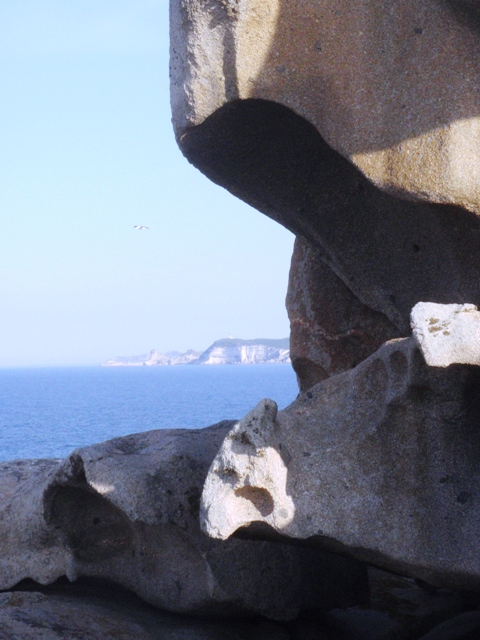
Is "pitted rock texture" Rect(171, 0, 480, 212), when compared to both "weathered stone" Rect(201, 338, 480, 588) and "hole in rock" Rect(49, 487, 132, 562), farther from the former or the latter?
"hole in rock" Rect(49, 487, 132, 562)

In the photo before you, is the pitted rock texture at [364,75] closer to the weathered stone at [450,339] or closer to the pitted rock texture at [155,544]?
the weathered stone at [450,339]

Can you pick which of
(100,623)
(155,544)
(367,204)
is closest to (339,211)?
(367,204)

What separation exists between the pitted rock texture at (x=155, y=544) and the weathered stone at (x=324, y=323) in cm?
82

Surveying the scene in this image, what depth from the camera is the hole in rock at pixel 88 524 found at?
11.3 ft

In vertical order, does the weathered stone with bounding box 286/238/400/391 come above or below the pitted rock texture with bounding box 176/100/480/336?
below

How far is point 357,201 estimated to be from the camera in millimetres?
3641

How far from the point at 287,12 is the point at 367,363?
131 cm

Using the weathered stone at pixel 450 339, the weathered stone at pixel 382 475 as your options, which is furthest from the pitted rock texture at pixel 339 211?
the weathered stone at pixel 450 339

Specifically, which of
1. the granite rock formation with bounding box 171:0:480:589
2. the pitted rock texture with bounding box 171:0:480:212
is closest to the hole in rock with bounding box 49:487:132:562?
the granite rock formation with bounding box 171:0:480:589

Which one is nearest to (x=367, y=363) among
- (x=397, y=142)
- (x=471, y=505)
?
(x=471, y=505)

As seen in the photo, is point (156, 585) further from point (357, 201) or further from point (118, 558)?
point (357, 201)

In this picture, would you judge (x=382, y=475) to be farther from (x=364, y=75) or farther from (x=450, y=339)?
(x=364, y=75)

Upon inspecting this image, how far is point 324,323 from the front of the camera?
13.6 feet

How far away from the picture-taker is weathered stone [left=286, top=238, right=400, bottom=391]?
13.3 ft
